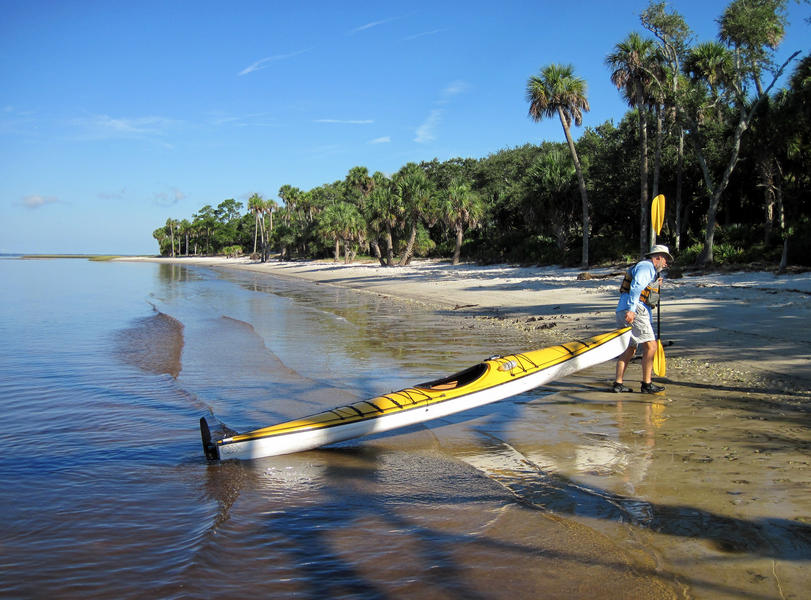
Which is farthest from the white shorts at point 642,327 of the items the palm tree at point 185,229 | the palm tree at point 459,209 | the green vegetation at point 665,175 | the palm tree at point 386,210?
the palm tree at point 185,229

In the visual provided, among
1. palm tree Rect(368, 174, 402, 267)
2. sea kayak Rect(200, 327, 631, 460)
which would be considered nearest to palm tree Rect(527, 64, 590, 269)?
palm tree Rect(368, 174, 402, 267)

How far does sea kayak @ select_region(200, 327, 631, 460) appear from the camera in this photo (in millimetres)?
→ 5711

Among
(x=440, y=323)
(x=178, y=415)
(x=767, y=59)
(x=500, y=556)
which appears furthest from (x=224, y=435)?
(x=767, y=59)

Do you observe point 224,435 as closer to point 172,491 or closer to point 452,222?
point 172,491

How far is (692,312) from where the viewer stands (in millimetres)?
13609

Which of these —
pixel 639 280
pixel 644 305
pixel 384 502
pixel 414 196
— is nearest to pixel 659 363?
pixel 644 305

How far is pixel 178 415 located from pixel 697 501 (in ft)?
21.0

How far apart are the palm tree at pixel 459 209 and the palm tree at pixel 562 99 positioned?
12654 mm

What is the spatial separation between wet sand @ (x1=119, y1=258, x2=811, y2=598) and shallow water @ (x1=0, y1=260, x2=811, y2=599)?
0.9 inches

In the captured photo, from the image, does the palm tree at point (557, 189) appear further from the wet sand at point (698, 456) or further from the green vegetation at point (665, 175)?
the wet sand at point (698, 456)

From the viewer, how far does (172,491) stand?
17.6 feet

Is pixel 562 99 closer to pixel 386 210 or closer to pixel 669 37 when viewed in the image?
pixel 669 37

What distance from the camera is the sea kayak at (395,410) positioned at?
571cm

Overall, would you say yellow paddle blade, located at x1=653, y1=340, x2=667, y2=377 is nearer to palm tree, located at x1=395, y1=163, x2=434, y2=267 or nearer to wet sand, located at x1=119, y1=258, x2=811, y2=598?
wet sand, located at x1=119, y1=258, x2=811, y2=598
